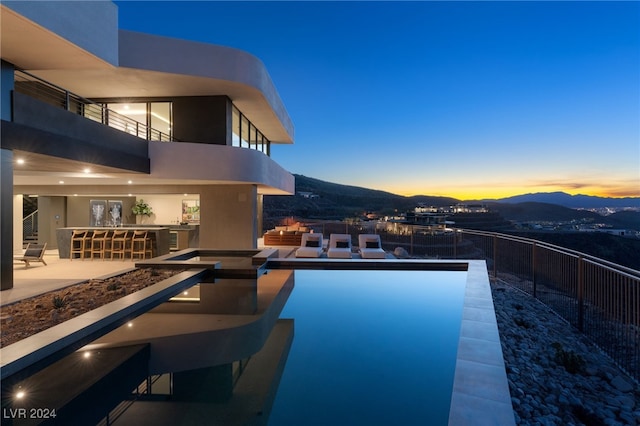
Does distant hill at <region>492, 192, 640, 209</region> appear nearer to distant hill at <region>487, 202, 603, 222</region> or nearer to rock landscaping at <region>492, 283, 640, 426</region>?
distant hill at <region>487, 202, 603, 222</region>

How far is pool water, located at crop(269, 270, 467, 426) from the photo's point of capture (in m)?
3.40

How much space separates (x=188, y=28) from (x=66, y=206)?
17.4 m

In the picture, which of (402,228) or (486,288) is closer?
(486,288)

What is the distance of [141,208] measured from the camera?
17.5m

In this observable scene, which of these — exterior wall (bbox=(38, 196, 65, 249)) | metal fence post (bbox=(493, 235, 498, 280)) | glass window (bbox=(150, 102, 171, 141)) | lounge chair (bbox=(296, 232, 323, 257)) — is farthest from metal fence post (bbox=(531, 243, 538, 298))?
exterior wall (bbox=(38, 196, 65, 249))

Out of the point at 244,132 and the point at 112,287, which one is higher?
the point at 244,132

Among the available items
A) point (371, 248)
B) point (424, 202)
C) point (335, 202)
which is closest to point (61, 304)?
point (371, 248)

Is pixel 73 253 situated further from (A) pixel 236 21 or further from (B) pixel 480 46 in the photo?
(B) pixel 480 46

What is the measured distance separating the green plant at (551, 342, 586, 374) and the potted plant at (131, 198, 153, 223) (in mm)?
17035

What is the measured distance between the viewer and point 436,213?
193ft

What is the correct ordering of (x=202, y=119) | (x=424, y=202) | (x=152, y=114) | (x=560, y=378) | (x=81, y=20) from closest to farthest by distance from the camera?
1. (x=560, y=378)
2. (x=81, y=20)
3. (x=202, y=119)
4. (x=152, y=114)
5. (x=424, y=202)

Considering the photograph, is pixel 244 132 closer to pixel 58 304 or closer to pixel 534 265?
pixel 58 304

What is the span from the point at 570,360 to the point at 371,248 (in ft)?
26.5

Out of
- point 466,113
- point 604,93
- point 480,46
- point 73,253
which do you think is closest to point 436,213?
point 466,113
